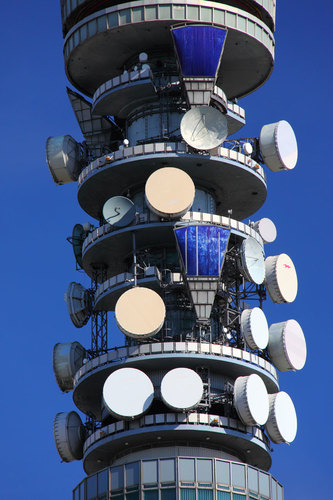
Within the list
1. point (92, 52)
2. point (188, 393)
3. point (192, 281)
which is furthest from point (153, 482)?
point (92, 52)

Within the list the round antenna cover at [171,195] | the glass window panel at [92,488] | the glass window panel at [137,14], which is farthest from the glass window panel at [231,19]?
the glass window panel at [92,488]

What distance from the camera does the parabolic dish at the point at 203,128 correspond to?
10794 centimetres

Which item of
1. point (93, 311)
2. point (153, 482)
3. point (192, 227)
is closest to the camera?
point (153, 482)

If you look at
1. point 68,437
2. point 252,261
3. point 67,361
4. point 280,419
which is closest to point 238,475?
point 280,419

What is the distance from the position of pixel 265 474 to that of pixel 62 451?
16.0m

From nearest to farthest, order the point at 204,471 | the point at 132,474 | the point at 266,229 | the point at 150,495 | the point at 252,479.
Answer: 1. the point at 150,495
2. the point at 204,471
3. the point at 132,474
4. the point at 252,479
5. the point at 266,229

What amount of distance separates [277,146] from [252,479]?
86.7 ft

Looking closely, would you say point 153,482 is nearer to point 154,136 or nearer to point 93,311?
point 93,311

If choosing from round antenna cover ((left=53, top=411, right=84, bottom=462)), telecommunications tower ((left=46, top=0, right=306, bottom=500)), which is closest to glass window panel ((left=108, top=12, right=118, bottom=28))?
telecommunications tower ((left=46, top=0, right=306, bottom=500))

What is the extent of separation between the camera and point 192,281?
10400 centimetres

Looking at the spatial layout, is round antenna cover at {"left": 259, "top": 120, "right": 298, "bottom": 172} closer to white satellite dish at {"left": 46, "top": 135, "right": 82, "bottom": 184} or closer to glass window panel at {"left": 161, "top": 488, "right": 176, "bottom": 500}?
white satellite dish at {"left": 46, "top": 135, "right": 82, "bottom": 184}

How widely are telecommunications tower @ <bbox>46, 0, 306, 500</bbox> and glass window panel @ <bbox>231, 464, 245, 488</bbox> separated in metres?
0.10

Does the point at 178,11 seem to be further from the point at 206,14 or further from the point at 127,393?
the point at 127,393

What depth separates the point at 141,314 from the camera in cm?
10238
